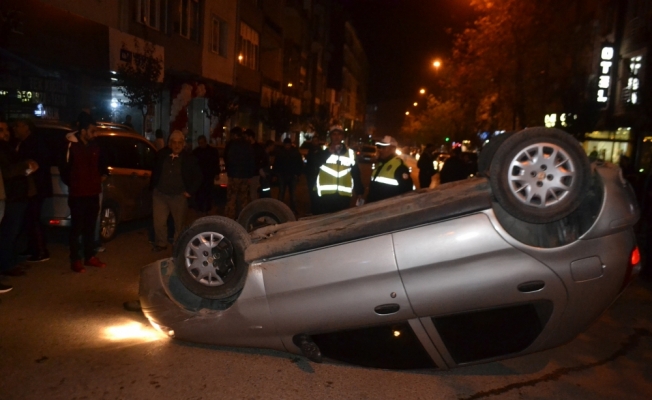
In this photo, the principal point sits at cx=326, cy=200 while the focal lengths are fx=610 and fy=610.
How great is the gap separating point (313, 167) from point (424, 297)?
5057 millimetres

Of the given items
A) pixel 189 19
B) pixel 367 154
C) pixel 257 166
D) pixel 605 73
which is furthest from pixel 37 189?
pixel 367 154

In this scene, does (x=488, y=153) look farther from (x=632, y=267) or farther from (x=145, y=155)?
(x=145, y=155)

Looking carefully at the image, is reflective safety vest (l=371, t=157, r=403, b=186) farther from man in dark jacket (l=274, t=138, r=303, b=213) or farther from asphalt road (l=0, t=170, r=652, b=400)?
man in dark jacket (l=274, t=138, r=303, b=213)

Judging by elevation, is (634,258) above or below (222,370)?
above

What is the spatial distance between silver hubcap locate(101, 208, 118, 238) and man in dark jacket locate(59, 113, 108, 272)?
159 cm

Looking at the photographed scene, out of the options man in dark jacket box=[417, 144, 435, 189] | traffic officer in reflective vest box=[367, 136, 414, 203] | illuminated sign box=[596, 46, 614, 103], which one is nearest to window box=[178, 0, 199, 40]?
man in dark jacket box=[417, 144, 435, 189]

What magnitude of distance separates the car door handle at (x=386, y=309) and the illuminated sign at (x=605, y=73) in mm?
27605

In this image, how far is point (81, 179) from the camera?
7594 millimetres

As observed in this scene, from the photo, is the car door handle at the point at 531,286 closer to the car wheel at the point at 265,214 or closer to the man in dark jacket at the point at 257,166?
the car wheel at the point at 265,214

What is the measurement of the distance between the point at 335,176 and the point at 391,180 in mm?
775

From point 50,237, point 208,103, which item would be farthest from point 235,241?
point 208,103

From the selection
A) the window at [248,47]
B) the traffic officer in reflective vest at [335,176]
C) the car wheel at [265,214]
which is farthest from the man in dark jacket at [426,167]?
the window at [248,47]

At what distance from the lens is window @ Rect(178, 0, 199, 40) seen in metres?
22.3

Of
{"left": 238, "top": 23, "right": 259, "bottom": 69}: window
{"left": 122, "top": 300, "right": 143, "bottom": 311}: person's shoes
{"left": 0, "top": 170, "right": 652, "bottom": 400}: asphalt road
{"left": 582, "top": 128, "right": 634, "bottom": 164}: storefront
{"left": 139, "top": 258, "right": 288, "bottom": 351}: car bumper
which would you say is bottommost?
{"left": 0, "top": 170, "right": 652, "bottom": 400}: asphalt road
